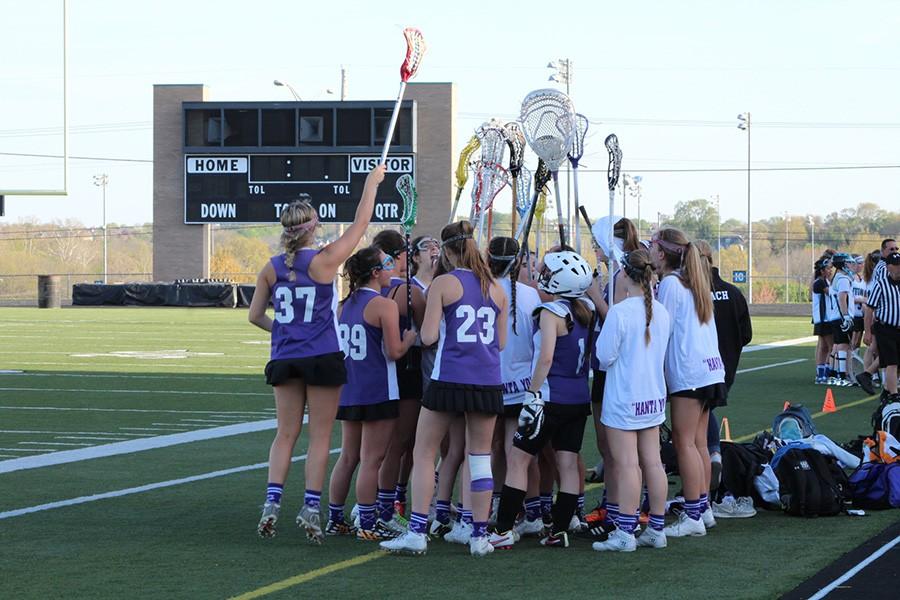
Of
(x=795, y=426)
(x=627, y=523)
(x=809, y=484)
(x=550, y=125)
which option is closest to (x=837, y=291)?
(x=795, y=426)

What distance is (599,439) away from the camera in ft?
26.1

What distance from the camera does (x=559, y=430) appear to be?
299 inches

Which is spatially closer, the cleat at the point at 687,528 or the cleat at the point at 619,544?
the cleat at the point at 619,544

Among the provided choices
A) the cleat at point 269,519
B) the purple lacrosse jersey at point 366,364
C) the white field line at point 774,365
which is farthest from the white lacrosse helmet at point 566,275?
the white field line at point 774,365

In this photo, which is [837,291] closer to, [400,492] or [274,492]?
[400,492]

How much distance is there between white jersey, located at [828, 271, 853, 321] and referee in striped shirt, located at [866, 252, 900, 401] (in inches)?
153

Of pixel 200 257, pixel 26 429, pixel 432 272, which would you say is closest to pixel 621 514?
pixel 432 272

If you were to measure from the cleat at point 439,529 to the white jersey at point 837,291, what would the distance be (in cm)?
1117

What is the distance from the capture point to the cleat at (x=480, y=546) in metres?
7.29

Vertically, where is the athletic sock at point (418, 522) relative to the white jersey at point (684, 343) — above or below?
below

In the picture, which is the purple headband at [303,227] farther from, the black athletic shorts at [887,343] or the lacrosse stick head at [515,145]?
the black athletic shorts at [887,343]

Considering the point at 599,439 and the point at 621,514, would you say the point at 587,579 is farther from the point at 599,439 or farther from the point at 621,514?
the point at 599,439

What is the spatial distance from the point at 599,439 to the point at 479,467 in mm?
946

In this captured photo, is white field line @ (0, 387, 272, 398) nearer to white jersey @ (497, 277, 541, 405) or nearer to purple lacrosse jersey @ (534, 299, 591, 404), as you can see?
white jersey @ (497, 277, 541, 405)
